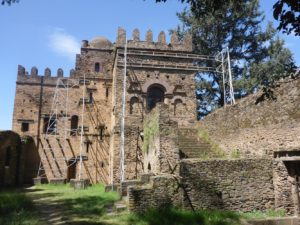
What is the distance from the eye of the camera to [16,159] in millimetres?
22984

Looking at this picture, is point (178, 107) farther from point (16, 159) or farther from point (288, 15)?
point (288, 15)

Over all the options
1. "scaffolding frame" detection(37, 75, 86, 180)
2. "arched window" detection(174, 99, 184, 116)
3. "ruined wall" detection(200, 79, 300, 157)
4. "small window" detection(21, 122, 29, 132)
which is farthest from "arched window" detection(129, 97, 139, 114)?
"small window" detection(21, 122, 29, 132)

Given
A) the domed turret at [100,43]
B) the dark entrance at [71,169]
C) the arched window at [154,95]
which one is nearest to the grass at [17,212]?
the arched window at [154,95]

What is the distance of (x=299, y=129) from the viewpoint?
34.2 feet

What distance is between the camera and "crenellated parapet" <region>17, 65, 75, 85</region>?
86.7ft

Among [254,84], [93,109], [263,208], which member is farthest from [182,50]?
[263,208]

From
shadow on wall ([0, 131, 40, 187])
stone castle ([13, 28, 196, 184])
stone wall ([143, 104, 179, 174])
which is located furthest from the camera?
shadow on wall ([0, 131, 40, 187])

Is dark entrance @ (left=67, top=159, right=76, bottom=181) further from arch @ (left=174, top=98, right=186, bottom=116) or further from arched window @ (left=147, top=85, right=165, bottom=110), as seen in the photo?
arch @ (left=174, top=98, right=186, bottom=116)

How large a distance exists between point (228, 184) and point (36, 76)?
20618 millimetres

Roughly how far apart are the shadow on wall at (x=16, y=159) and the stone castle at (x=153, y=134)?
8 centimetres

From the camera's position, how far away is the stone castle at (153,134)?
10.7m

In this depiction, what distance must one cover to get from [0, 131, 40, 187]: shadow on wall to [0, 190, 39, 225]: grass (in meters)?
9.60

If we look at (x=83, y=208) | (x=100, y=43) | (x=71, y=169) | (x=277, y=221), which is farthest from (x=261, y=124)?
(x=100, y=43)

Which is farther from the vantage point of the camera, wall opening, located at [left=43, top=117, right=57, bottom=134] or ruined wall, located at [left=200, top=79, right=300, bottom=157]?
wall opening, located at [left=43, top=117, right=57, bottom=134]
